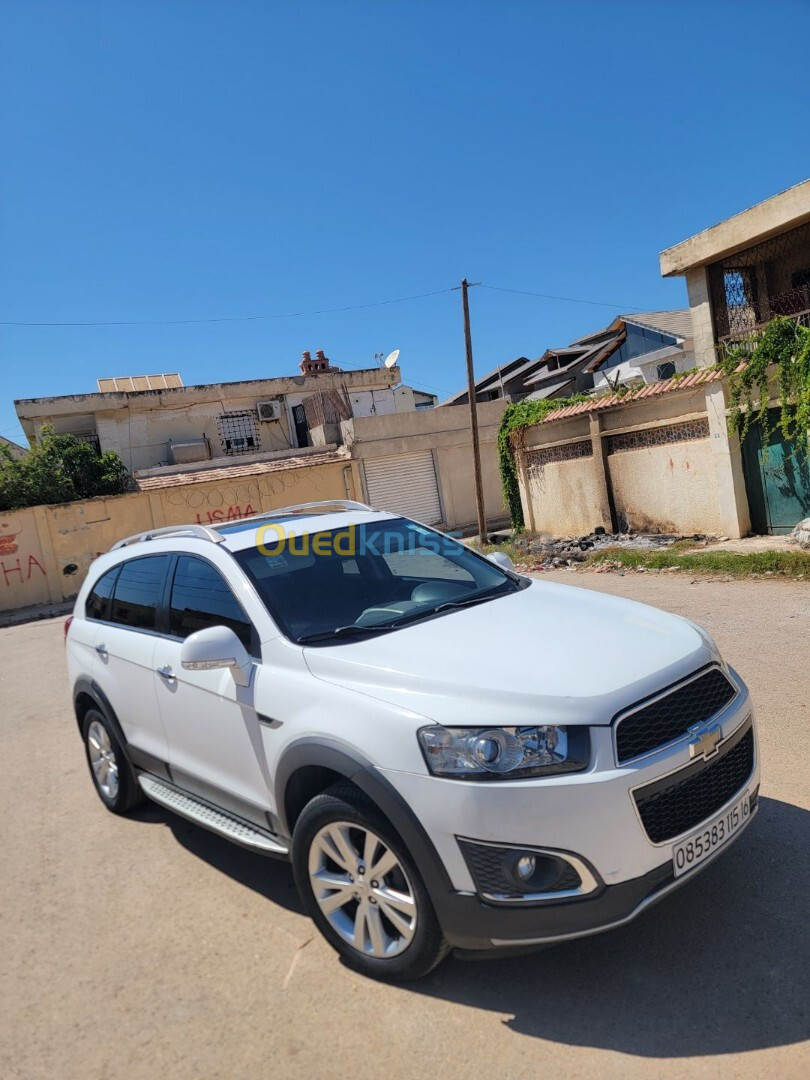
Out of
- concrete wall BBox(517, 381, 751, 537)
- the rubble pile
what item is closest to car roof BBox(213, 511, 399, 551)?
the rubble pile

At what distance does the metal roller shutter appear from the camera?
2570 cm

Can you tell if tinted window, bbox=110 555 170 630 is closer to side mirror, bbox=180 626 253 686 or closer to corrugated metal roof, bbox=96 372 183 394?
side mirror, bbox=180 626 253 686

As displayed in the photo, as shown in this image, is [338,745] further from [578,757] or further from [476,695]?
[578,757]

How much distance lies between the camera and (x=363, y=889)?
8.70 ft

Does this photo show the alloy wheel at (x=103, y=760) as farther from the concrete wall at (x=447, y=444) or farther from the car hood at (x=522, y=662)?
the concrete wall at (x=447, y=444)

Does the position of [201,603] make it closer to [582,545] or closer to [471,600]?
[471,600]

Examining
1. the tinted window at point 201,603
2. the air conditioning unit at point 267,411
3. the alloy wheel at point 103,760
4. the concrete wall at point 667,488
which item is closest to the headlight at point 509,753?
the tinted window at point 201,603

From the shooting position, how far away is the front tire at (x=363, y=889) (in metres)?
2.47

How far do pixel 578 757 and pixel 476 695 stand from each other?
365 millimetres

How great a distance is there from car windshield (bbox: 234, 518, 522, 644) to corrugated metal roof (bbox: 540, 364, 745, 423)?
1066 centimetres

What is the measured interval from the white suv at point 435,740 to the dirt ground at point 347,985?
0.26m

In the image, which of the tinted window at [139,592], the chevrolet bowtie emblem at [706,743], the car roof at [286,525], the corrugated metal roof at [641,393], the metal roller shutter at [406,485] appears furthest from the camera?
the metal roller shutter at [406,485]

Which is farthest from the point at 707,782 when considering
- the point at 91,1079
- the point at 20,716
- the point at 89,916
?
the point at 20,716

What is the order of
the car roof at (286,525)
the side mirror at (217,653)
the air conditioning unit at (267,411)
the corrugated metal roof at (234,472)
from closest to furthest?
the side mirror at (217,653), the car roof at (286,525), the corrugated metal roof at (234,472), the air conditioning unit at (267,411)
